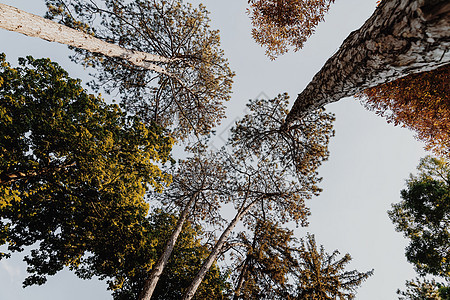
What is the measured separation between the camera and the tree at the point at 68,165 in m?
4.53

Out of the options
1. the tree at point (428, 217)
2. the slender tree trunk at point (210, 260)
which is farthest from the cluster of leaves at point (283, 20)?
the tree at point (428, 217)

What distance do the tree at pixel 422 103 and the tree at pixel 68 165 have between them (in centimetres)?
651

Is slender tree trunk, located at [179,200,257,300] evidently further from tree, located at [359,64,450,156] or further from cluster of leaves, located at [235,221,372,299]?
tree, located at [359,64,450,156]

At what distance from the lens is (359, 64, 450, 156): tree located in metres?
4.18

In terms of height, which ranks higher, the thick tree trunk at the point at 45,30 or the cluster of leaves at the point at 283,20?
the cluster of leaves at the point at 283,20

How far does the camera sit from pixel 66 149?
15.6 feet

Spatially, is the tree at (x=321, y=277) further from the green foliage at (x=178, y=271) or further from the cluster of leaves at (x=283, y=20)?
the cluster of leaves at (x=283, y=20)

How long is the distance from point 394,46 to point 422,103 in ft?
14.0

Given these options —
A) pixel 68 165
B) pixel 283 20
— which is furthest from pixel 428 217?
pixel 68 165

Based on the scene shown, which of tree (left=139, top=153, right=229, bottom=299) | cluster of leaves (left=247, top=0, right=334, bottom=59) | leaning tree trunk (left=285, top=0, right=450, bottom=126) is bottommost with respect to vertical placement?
leaning tree trunk (left=285, top=0, right=450, bottom=126)

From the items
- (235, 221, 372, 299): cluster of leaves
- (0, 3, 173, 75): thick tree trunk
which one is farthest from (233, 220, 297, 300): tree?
(0, 3, 173, 75): thick tree trunk

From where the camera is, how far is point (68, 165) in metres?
5.21

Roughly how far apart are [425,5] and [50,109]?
6898 millimetres

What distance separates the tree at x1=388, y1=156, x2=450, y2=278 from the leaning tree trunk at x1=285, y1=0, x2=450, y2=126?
12824 millimetres
